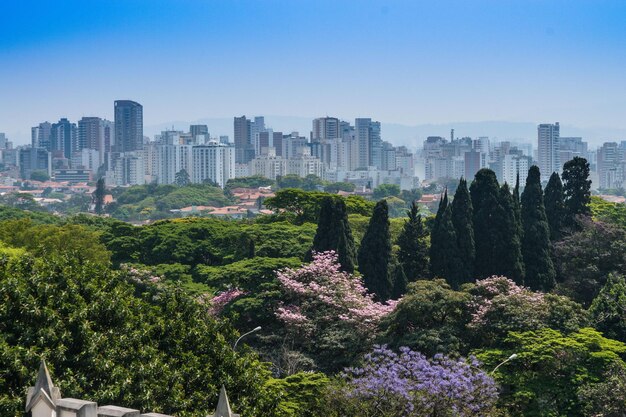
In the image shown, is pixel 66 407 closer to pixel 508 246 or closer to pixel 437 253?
pixel 437 253

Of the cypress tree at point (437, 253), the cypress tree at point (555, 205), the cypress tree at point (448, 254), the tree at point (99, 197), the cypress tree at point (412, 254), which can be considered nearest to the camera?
the cypress tree at point (448, 254)

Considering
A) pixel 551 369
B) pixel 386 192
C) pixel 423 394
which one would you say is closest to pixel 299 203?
pixel 551 369

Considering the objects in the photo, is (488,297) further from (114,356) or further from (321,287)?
(114,356)

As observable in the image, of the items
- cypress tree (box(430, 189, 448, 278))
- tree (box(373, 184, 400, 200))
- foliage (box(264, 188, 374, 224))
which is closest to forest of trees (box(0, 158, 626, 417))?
cypress tree (box(430, 189, 448, 278))

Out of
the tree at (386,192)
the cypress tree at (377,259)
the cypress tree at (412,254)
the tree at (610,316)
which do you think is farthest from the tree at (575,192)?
the tree at (386,192)

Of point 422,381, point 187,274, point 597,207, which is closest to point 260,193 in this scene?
point 597,207

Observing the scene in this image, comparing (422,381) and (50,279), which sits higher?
(50,279)

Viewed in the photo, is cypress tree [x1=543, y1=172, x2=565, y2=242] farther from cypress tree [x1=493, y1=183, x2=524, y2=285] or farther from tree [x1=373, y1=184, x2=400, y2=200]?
tree [x1=373, y1=184, x2=400, y2=200]

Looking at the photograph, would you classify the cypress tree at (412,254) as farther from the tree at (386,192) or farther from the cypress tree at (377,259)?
the tree at (386,192)
